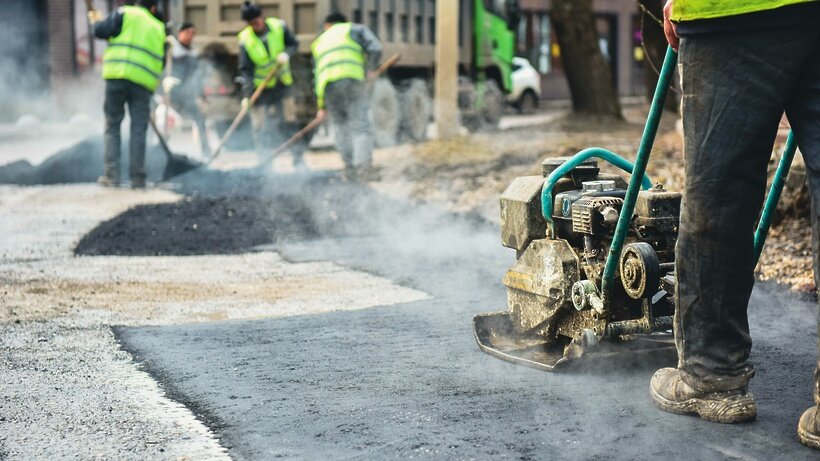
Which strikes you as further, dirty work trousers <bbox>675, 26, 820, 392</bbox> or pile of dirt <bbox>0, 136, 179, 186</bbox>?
pile of dirt <bbox>0, 136, 179, 186</bbox>

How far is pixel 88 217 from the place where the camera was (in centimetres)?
899

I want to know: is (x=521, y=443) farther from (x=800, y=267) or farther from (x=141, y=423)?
(x=800, y=267)

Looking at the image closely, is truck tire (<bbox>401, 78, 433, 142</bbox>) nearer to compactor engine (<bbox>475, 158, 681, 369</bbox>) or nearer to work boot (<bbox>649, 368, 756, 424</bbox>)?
compactor engine (<bbox>475, 158, 681, 369</bbox>)

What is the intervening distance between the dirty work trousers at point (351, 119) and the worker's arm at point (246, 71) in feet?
5.21

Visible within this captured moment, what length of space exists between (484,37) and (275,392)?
1590 cm

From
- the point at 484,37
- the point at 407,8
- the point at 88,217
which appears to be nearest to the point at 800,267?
the point at 88,217

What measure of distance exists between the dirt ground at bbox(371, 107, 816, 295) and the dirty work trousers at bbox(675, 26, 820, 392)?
96.6 inches

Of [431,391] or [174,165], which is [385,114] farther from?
[431,391]

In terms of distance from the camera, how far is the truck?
48.8 ft

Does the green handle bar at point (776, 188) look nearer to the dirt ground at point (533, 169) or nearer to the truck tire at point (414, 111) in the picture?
the dirt ground at point (533, 169)

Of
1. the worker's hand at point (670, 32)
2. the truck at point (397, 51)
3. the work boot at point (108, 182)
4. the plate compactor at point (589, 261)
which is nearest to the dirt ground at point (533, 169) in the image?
the truck at point (397, 51)

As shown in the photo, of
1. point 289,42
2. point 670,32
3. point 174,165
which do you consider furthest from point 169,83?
point 670,32

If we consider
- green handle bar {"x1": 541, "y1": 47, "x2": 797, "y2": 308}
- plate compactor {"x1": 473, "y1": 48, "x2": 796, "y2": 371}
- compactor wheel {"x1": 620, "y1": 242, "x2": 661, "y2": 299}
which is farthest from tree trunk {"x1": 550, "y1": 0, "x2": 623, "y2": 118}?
compactor wheel {"x1": 620, "y1": 242, "x2": 661, "y2": 299}

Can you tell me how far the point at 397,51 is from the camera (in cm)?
1650
